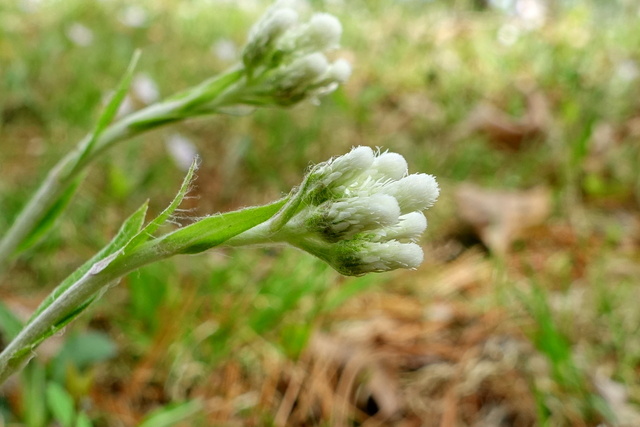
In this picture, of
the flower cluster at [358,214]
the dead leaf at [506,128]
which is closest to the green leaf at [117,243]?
the flower cluster at [358,214]

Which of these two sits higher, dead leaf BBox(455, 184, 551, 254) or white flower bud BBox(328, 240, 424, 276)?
white flower bud BBox(328, 240, 424, 276)

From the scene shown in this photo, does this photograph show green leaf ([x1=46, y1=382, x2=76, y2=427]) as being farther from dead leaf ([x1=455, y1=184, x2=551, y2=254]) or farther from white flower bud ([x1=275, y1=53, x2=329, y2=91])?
dead leaf ([x1=455, y1=184, x2=551, y2=254])

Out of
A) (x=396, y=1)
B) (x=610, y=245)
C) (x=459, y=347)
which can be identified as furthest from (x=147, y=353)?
(x=396, y=1)

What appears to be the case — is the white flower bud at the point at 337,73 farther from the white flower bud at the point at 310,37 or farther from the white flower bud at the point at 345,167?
the white flower bud at the point at 345,167

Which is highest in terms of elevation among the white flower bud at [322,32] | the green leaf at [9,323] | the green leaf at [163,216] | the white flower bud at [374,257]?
the white flower bud at [322,32]

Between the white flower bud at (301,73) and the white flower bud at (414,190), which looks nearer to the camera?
the white flower bud at (414,190)

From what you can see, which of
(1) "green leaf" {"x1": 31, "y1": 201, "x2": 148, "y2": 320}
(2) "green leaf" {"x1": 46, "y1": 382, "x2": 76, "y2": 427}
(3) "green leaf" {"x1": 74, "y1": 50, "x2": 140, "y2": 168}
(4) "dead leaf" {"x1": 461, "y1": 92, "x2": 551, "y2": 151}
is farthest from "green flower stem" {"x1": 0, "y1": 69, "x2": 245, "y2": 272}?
(4) "dead leaf" {"x1": 461, "y1": 92, "x2": 551, "y2": 151}

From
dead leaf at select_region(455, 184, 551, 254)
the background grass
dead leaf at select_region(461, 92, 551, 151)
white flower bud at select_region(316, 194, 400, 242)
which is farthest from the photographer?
dead leaf at select_region(461, 92, 551, 151)
